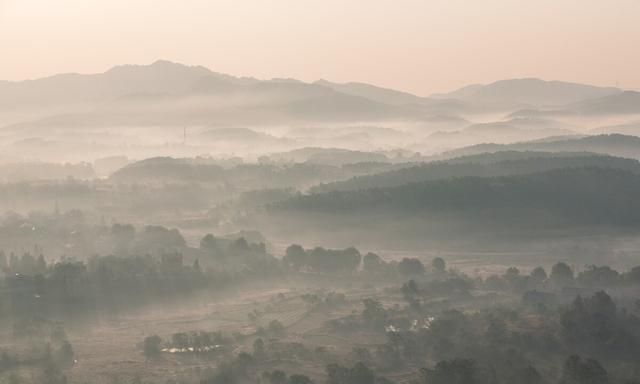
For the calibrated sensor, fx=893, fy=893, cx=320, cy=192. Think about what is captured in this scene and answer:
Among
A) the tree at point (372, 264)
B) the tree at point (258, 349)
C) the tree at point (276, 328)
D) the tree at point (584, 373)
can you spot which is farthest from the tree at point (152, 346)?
the tree at point (372, 264)

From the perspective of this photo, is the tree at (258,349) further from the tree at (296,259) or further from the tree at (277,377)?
the tree at (296,259)

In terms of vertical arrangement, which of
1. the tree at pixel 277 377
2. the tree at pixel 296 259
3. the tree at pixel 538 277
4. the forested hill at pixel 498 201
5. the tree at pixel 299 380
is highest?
the forested hill at pixel 498 201

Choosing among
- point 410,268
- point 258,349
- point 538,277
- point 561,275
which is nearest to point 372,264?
point 410,268

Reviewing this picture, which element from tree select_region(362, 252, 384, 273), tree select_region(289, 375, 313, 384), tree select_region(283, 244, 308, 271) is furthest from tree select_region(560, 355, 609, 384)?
tree select_region(283, 244, 308, 271)

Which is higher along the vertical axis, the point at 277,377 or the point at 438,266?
the point at 438,266

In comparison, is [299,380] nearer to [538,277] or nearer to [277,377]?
[277,377]

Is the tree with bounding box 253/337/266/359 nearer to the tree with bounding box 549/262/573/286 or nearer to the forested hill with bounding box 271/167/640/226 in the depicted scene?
the tree with bounding box 549/262/573/286

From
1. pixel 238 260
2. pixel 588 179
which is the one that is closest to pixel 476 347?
pixel 238 260

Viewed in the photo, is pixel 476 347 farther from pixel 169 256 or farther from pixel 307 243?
pixel 307 243
